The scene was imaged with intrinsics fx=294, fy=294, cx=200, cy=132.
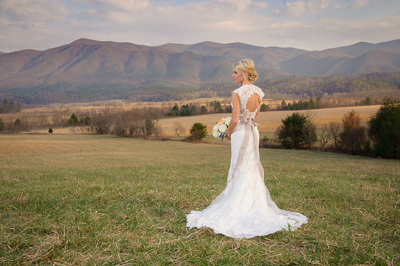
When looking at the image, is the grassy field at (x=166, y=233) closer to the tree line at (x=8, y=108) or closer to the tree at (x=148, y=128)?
the tree at (x=148, y=128)

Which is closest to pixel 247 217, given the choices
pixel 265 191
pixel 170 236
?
pixel 265 191

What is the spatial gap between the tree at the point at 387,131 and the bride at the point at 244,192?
1639 inches

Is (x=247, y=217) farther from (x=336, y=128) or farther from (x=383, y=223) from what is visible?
(x=336, y=128)

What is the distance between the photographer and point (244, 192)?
19.6 ft

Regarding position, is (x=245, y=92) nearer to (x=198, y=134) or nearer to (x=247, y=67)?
(x=247, y=67)

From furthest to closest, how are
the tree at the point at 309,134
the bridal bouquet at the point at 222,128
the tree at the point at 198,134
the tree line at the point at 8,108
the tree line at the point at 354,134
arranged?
1. the tree line at the point at 8,108
2. the tree at the point at 198,134
3. the tree at the point at 309,134
4. the tree line at the point at 354,134
5. the bridal bouquet at the point at 222,128

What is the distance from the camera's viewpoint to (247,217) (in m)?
5.56

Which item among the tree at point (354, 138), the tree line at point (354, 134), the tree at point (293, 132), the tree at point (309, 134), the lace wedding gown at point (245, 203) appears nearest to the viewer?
the lace wedding gown at point (245, 203)

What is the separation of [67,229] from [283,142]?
170 ft

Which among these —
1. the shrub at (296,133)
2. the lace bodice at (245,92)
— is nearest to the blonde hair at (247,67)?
the lace bodice at (245,92)

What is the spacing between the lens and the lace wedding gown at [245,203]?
5.09 metres

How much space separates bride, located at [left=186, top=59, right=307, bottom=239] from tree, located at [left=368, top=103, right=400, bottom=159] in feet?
137

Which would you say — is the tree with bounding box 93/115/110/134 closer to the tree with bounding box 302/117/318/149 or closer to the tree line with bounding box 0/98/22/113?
the tree with bounding box 302/117/318/149

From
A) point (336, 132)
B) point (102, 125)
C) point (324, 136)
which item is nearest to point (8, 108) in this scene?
point (102, 125)
